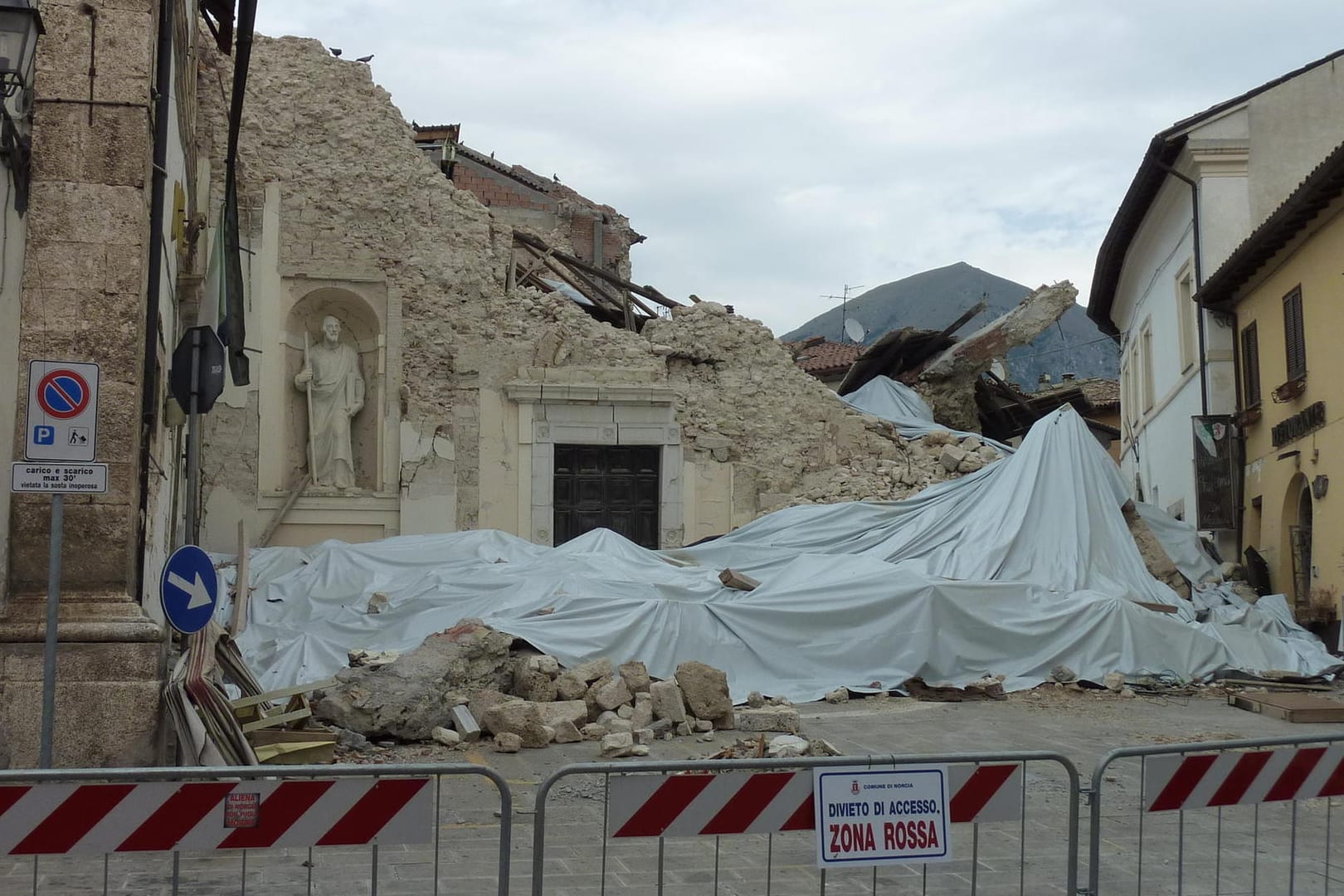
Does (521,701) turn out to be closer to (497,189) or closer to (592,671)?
(592,671)

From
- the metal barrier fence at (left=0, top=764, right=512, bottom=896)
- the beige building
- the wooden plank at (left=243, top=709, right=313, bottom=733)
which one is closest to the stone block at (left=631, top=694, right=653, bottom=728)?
the wooden plank at (left=243, top=709, right=313, bottom=733)

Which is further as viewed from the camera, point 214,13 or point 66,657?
point 214,13

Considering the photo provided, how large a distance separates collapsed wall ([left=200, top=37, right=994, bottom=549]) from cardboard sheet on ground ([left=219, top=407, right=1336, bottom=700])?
2.05m

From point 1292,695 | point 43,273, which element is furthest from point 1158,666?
point 43,273

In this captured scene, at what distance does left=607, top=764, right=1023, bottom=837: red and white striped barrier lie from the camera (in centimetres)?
416

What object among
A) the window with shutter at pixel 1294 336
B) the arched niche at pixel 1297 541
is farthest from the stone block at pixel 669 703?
the window with shutter at pixel 1294 336

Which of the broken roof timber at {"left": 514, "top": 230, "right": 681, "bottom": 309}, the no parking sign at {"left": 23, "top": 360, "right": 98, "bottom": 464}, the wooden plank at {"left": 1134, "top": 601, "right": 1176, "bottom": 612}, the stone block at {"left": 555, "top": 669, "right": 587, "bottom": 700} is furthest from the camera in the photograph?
the broken roof timber at {"left": 514, "top": 230, "right": 681, "bottom": 309}

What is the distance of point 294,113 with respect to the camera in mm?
19031

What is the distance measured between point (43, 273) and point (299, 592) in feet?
22.9

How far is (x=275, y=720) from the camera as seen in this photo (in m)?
8.21

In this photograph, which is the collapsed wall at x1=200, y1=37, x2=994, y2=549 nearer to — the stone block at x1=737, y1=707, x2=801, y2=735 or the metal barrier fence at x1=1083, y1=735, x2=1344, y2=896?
the stone block at x1=737, y1=707, x2=801, y2=735

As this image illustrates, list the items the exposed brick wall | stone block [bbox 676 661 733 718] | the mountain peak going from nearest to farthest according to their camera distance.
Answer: stone block [bbox 676 661 733 718]
the exposed brick wall
the mountain peak

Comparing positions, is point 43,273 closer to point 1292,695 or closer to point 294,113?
point 1292,695

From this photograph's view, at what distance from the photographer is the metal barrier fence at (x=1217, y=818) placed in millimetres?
4688
